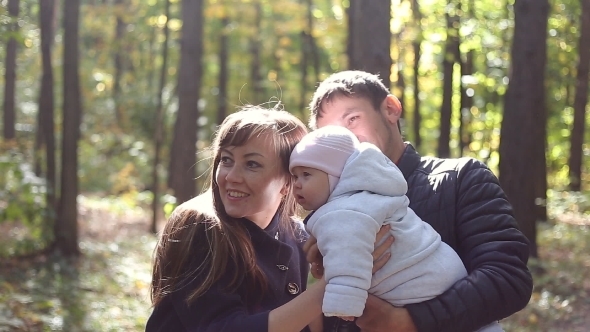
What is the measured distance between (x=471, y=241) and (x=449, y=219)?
0.12 m

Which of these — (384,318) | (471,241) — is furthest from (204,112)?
(384,318)

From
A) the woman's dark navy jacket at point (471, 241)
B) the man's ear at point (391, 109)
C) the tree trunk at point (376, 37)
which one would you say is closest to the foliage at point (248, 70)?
the tree trunk at point (376, 37)

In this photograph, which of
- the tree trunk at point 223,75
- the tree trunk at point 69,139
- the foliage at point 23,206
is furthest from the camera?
the tree trunk at point 223,75

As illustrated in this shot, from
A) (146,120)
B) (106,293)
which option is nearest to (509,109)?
(106,293)

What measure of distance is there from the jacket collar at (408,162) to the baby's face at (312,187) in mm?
576

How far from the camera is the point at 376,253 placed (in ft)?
7.92

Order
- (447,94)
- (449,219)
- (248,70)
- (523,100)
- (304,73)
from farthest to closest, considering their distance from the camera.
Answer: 1. (248,70)
2. (304,73)
3. (447,94)
4. (523,100)
5. (449,219)

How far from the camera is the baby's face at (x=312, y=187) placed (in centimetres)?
251

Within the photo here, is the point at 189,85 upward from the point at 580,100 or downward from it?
upward

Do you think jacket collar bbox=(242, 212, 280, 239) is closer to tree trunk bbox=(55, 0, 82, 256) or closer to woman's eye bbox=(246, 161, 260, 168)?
woman's eye bbox=(246, 161, 260, 168)

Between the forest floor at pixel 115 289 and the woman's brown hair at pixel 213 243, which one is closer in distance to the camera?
the woman's brown hair at pixel 213 243

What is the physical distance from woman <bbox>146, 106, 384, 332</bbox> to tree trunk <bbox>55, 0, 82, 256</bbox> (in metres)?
9.28

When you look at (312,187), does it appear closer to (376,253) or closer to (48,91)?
(376,253)

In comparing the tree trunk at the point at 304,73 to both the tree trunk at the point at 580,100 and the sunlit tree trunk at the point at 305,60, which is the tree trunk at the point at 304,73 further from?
the tree trunk at the point at 580,100
